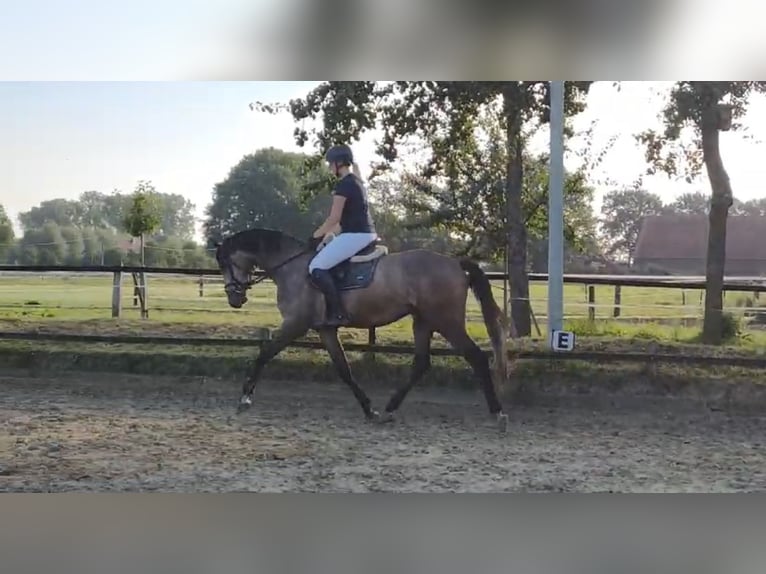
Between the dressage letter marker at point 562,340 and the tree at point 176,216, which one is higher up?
the tree at point 176,216

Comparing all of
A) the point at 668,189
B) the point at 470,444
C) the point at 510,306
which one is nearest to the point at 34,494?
the point at 470,444

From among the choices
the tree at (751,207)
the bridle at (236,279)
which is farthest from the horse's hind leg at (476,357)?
the tree at (751,207)

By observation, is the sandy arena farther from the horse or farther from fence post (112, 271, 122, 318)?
fence post (112, 271, 122, 318)

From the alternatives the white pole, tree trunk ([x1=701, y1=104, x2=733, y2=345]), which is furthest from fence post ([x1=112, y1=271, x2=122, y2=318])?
tree trunk ([x1=701, y1=104, x2=733, y2=345])

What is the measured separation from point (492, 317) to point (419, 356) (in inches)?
20.3

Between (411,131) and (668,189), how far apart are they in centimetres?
165

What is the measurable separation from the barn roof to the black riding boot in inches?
74.0

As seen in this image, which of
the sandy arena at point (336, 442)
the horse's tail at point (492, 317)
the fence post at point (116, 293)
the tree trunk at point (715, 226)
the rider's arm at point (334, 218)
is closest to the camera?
the sandy arena at point (336, 442)

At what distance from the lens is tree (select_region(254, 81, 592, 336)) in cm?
474

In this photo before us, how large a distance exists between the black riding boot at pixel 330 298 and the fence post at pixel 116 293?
1.34 metres

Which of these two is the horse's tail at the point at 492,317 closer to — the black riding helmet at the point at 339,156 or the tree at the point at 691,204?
the black riding helmet at the point at 339,156

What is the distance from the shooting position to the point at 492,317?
15.8 feet

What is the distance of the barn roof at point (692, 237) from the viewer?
493cm

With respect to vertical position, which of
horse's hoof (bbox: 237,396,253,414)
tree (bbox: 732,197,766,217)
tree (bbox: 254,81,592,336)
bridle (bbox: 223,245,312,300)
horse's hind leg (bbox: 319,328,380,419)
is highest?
tree (bbox: 254,81,592,336)
